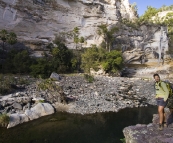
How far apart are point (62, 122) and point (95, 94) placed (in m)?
6.71

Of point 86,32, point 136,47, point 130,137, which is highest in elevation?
point 86,32

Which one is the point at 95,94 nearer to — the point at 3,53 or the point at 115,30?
the point at 3,53

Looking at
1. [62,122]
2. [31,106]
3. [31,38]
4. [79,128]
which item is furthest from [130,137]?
[31,38]

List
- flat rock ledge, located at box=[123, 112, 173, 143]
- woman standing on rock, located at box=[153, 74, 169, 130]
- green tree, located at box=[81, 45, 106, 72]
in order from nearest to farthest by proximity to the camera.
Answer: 1. flat rock ledge, located at box=[123, 112, 173, 143]
2. woman standing on rock, located at box=[153, 74, 169, 130]
3. green tree, located at box=[81, 45, 106, 72]

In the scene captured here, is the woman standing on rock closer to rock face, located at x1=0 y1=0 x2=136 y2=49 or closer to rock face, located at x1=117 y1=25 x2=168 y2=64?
rock face, located at x1=0 y1=0 x2=136 y2=49

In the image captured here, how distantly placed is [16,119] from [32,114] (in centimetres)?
123

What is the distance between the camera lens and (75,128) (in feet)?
36.0

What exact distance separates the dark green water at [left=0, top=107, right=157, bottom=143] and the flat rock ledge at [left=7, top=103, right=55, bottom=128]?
440 mm

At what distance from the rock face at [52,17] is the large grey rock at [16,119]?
2785cm

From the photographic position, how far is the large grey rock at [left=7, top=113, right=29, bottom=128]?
11.0 m

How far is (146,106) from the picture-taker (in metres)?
16.1

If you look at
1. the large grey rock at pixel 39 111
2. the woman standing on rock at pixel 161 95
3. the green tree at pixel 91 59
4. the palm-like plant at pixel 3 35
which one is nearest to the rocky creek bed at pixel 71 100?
the large grey rock at pixel 39 111

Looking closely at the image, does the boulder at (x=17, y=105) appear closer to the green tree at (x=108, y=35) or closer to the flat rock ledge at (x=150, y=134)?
the flat rock ledge at (x=150, y=134)

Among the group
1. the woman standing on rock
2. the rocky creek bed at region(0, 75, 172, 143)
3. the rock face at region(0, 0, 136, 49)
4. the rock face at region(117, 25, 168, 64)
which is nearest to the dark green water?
the rocky creek bed at region(0, 75, 172, 143)
